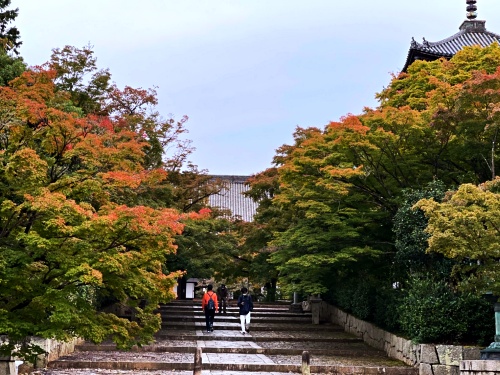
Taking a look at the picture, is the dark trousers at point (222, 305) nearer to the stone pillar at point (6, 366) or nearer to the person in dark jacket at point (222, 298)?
the person in dark jacket at point (222, 298)

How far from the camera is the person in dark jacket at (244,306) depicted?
23.6 metres

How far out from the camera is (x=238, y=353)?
66.1ft

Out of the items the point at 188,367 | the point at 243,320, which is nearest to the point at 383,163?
the point at 243,320

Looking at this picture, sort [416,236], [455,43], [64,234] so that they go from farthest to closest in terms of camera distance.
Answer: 1. [455,43]
2. [416,236]
3. [64,234]

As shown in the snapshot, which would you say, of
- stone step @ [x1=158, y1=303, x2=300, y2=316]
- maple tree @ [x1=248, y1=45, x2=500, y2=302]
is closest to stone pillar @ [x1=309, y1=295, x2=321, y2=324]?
stone step @ [x1=158, y1=303, x2=300, y2=316]

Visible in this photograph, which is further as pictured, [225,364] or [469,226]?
[225,364]

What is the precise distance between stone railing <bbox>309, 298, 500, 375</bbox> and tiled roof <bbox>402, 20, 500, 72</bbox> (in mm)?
16437

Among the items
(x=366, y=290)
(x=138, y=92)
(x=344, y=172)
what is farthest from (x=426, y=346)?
(x=138, y=92)

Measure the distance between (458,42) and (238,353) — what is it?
25267 mm

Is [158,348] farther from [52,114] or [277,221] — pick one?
[277,221]

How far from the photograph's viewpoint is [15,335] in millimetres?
10984

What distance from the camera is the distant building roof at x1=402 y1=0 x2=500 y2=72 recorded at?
114ft

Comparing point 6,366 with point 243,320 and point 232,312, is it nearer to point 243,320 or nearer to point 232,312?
point 243,320

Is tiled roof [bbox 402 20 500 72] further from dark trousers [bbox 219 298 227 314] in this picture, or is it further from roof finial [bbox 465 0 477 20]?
dark trousers [bbox 219 298 227 314]
